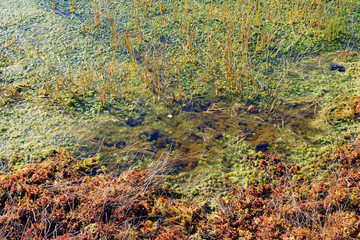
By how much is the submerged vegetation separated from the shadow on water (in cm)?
1

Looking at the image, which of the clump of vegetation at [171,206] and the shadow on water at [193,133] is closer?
the clump of vegetation at [171,206]

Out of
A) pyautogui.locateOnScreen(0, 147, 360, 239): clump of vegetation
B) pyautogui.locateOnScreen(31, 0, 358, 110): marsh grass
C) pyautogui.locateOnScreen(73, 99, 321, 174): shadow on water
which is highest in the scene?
pyautogui.locateOnScreen(31, 0, 358, 110): marsh grass

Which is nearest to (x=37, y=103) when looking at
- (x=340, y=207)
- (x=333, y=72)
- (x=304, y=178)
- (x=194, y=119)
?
(x=194, y=119)

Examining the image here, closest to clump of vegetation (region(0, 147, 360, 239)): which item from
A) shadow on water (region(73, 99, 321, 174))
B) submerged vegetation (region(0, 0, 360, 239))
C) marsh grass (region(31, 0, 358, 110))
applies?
submerged vegetation (region(0, 0, 360, 239))

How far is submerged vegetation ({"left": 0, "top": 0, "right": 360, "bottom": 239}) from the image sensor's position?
177 centimetres

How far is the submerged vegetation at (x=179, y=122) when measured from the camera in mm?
1774

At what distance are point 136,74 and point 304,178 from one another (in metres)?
1.80

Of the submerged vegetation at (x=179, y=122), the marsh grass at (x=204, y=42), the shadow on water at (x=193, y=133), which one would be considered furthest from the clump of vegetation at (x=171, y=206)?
the marsh grass at (x=204, y=42)

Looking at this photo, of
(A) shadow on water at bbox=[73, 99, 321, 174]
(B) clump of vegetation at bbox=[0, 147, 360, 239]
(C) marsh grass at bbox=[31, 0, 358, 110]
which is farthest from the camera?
(C) marsh grass at bbox=[31, 0, 358, 110]

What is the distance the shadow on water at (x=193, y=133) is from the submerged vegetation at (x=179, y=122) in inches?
0.5

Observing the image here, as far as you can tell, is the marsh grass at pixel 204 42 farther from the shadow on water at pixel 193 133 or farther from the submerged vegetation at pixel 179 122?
the shadow on water at pixel 193 133

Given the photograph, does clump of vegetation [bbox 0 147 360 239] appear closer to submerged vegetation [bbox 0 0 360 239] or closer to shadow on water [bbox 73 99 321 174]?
submerged vegetation [bbox 0 0 360 239]

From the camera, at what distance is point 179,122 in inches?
96.1

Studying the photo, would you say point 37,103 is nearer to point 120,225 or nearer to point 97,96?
point 97,96
